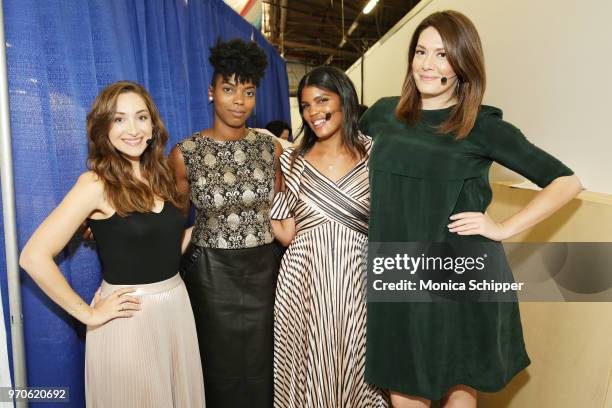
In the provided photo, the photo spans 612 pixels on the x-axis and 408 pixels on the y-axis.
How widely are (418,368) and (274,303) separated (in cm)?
68

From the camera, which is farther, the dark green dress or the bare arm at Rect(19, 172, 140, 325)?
the dark green dress

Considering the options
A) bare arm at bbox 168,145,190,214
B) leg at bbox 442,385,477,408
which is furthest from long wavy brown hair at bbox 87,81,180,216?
leg at bbox 442,385,477,408

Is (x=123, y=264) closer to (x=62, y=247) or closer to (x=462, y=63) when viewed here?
(x=62, y=247)

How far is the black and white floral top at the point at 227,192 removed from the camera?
1.72m

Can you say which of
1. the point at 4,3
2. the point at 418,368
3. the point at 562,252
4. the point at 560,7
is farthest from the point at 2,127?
the point at 560,7

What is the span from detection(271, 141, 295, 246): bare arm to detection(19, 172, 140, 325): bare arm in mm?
654

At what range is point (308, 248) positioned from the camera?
1.62 meters

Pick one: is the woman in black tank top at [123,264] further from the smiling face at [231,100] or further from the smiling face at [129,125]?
the smiling face at [231,100]

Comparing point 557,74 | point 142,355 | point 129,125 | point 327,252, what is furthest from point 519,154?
point 142,355

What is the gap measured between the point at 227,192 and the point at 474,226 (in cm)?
96

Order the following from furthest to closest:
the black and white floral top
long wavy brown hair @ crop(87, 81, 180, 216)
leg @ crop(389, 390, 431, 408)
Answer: the black and white floral top, leg @ crop(389, 390, 431, 408), long wavy brown hair @ crop(87, 81, 180, 216)

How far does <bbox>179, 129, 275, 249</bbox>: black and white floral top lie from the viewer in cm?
172

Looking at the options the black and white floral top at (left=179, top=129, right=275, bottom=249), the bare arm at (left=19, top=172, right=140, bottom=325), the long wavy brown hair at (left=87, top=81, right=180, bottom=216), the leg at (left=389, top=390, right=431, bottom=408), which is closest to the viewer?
the bare arm at (left=19, top=172, right=140, bottom=325)

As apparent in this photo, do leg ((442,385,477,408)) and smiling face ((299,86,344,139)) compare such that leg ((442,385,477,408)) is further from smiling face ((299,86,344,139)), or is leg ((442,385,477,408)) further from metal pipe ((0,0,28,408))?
metal pipe ((0,0,28,408))
